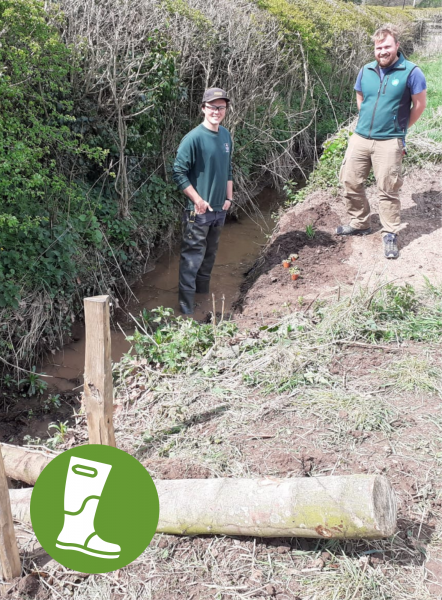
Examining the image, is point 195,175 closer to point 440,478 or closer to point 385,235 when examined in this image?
point 385,235

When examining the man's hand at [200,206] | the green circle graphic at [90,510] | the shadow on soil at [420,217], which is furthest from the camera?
the shadow on soil at [420,217]

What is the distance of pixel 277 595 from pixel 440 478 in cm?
119

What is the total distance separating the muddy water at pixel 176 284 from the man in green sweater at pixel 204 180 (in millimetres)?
682

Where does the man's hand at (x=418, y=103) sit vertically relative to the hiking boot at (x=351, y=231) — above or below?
above

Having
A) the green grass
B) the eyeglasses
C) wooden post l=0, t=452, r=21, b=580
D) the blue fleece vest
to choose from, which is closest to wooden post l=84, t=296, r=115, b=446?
wooden post l=0, t=452, r=21, b=580

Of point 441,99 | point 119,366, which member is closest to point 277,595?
point 119,366

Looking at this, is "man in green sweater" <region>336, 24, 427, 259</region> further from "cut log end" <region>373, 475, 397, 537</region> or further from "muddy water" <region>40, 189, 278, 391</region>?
"cut log end" <region>373, 475, 397, 537</region>

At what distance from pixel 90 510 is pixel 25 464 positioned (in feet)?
4.59

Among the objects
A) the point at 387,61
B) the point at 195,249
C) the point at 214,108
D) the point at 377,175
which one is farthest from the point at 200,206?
the point at 387,61

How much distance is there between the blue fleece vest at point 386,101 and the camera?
5586mm

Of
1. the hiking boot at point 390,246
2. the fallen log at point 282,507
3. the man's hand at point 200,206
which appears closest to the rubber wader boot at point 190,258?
the man's hand at point 200,206

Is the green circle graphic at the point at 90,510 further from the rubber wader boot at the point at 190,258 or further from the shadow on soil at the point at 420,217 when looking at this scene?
the shadow on soil at the point at 420,217

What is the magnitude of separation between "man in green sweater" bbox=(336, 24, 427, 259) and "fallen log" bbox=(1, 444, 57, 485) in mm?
4656

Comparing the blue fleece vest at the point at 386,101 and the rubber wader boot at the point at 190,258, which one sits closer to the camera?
the blue fleece vest at the point at 386,101
